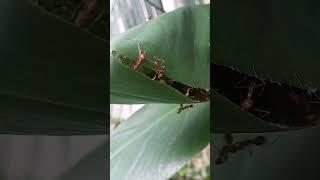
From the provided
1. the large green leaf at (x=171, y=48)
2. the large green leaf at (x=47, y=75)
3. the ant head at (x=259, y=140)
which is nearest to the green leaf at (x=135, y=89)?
the large green leaf at (x=171, y=48)

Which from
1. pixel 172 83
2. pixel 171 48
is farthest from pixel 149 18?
pixel 172 83

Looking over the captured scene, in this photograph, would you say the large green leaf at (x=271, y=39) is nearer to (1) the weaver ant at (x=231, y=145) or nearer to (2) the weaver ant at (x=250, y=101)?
(2) the weaver ant at (x=250, y=101)

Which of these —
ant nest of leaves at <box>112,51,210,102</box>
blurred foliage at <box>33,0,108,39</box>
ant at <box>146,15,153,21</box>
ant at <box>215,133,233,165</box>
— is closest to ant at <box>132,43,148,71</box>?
ant nest of leaves at <box>112,51,210,102</box>

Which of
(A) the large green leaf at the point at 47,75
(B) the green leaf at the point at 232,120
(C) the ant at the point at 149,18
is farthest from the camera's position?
(C) the ant at the point at 149,18

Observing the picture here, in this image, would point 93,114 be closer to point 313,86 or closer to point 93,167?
point 93,167

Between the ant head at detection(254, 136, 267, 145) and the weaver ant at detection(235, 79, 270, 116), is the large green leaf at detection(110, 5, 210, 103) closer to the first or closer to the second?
the weaver ant at detection(235, 79, 270, 116)

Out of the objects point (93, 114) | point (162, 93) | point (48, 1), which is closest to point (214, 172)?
point (162, 93)
